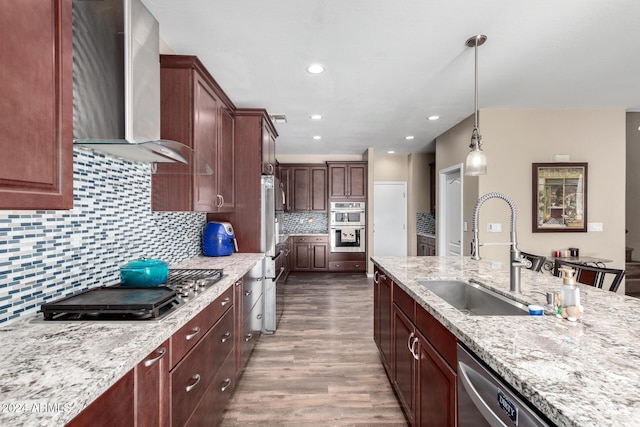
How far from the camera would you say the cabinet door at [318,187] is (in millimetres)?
6305

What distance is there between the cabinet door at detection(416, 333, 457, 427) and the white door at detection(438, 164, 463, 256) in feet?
10.3

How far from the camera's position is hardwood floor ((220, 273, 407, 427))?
6.19 feet

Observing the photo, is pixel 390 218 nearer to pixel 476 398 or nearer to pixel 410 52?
pixel 410 52

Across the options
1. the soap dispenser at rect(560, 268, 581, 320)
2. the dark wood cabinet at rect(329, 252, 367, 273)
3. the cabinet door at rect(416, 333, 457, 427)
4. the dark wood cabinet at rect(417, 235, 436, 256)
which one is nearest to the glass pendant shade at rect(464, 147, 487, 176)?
the soap dispenser at rect(560, 268, 581, 320)

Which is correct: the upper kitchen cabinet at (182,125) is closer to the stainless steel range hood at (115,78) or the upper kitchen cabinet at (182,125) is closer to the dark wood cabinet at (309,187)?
the stainless steel range hood at (115,78)

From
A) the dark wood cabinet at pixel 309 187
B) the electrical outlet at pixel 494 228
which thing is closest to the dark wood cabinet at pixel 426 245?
the electrical outlet at pixel 494 228

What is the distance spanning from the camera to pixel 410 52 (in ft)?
7.38

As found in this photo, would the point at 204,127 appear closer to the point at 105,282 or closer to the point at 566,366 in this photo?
the point at 105,282

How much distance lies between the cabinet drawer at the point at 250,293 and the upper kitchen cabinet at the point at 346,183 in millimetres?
3564

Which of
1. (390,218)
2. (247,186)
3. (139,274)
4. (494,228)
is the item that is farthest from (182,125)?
(390,218)

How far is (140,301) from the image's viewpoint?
124 cm

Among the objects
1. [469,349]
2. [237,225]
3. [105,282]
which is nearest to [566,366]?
[469,349]

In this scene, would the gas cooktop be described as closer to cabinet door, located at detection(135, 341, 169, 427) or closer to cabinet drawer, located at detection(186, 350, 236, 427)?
cabinet door, located at detection(135, 341, 169, 427)

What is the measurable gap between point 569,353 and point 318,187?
560 cm
